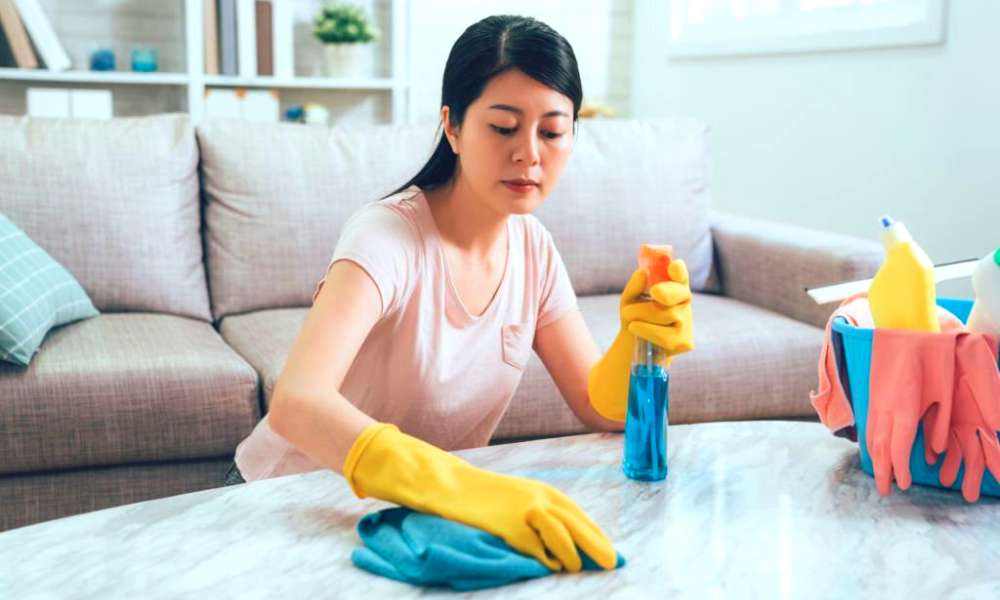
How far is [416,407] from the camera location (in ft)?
4.70

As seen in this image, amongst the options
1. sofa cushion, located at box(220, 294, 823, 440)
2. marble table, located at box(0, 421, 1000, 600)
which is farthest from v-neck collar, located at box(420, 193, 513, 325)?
sofa cushion, located at box(220, 294, 823, 440)

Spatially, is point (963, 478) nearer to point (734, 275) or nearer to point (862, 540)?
point (862, 540)

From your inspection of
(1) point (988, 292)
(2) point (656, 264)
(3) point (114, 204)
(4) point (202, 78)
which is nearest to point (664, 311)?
(2) point (656, 264)

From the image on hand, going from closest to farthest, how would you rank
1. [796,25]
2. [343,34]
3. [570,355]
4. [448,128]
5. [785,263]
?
1. [448,128]
2. [570,355]
3. [785,263]
4. [796,25]
5. [343,34]

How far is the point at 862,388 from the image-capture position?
1.16 metres

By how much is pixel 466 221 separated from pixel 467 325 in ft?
0.44

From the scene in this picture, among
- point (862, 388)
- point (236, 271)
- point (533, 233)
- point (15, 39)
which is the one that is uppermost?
point (15, 39)

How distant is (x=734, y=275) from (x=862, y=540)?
1.85m

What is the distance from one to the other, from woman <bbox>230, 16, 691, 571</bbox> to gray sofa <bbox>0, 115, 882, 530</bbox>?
51 cm

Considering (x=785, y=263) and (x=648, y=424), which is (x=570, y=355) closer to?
(x=648, y=424)

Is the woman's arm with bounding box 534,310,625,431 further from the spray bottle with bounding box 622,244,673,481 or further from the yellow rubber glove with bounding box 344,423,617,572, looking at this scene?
the yellow rubber glove with bounding box 344,423,617,572

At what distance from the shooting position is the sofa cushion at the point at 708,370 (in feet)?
6.94

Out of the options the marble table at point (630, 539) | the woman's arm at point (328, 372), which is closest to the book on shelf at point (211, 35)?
the woman's arm at point (328, 372)

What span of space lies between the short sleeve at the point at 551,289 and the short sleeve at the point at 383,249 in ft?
0.73
